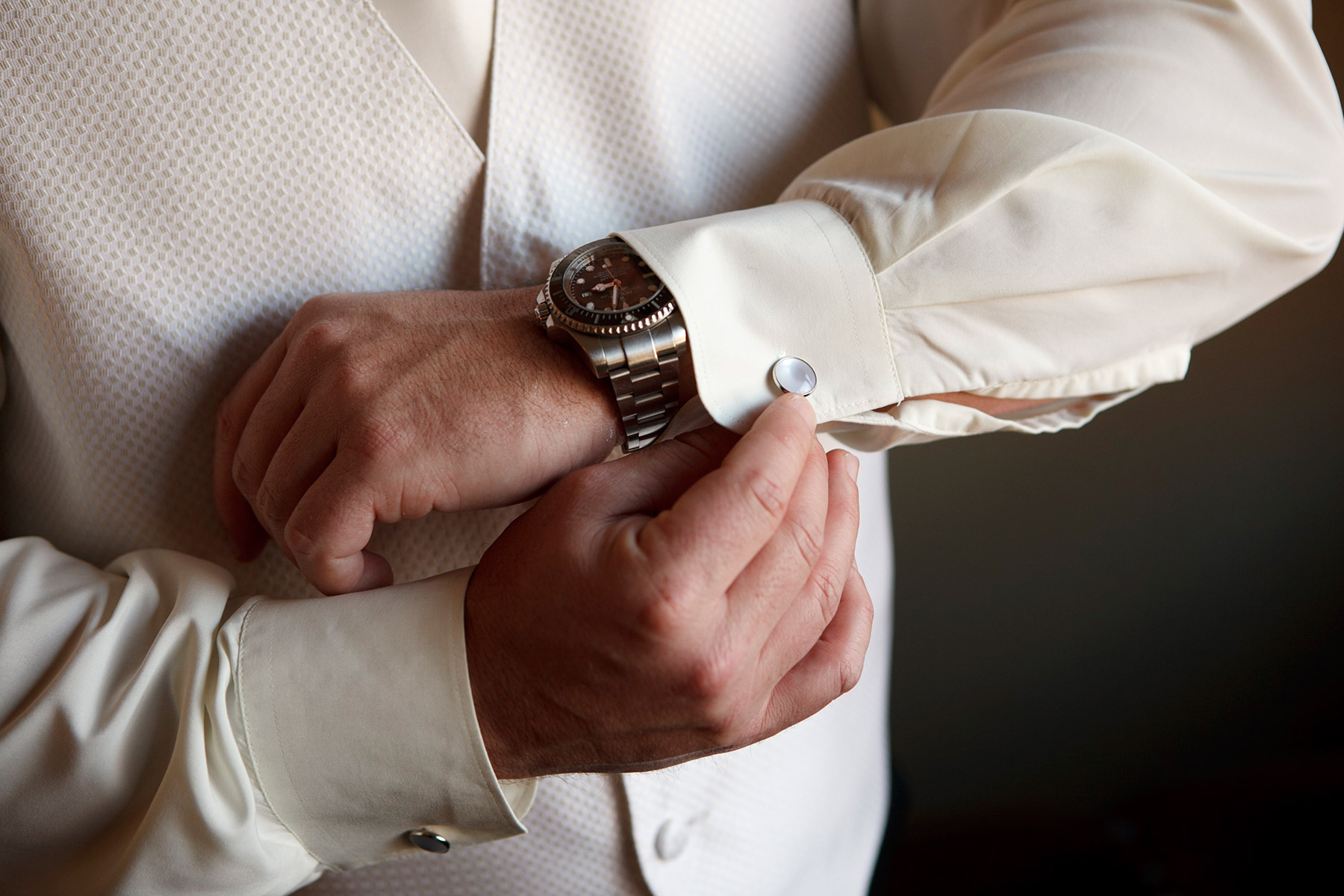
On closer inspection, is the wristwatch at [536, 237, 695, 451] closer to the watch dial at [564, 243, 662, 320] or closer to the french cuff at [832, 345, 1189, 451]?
the watch dial at [564, 243, 662, 320]

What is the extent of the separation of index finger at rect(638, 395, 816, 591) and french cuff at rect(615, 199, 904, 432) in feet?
0.26

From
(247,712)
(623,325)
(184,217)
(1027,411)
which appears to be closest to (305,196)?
(184,217)

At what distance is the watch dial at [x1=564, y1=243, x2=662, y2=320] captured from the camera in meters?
0.60

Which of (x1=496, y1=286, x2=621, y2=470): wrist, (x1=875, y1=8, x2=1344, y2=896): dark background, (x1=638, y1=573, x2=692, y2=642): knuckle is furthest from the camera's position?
(x1=875, y1=8, x2=1344, y2=896): dark background

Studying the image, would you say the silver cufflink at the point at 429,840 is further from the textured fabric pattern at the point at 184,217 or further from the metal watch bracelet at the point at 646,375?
the metal watch bracelet at the point at 646,375

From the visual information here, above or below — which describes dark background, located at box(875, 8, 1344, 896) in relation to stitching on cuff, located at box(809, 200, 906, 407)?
below

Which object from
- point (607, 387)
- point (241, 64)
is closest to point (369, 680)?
point (607, 387)

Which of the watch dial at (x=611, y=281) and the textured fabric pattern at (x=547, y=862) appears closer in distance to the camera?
the watch dial at (x=611, y=281)

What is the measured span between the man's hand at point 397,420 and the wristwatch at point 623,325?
0.02 m

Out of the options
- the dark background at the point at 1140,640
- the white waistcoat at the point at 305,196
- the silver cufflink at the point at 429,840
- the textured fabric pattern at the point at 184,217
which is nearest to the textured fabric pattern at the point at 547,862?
the white waistcoat at the point at 305,196

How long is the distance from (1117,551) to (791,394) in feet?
4.21

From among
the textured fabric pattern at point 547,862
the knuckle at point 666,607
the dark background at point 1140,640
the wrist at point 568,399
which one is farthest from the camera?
the dark background at point 1140,640

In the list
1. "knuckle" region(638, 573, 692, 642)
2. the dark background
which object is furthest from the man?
the dark background

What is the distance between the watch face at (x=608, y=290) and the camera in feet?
1.93
